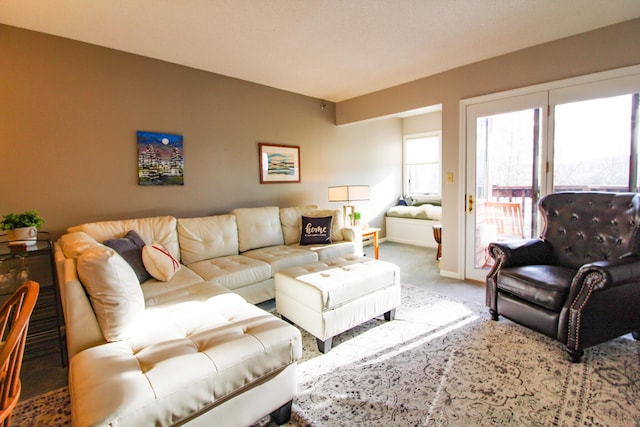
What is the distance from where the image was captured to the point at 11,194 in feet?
8.67

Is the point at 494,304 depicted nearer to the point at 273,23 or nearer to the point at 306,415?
the point at 306,415

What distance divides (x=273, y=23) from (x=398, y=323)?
2.78m

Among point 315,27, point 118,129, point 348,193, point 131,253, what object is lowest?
point 131,253

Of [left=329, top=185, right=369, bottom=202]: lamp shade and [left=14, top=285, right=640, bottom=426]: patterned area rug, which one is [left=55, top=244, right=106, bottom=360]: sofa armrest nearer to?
[left=14, top=285, right=640, bottom=426]: patterned area rug

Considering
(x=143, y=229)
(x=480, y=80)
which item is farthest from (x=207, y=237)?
(x=480, y=80)

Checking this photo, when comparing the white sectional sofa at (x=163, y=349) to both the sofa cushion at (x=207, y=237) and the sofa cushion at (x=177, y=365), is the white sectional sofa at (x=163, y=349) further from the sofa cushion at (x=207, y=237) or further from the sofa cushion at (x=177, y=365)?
the sofa cushion at (x=207, y=237)

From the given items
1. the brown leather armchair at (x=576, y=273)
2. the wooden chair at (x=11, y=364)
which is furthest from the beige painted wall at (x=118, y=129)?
the brown leather armchair at (x=576, y=273)

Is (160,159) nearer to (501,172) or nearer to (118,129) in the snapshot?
(118,129)

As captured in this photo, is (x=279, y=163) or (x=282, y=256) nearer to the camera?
(x=282, y=256)

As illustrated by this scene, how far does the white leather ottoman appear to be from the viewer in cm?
230

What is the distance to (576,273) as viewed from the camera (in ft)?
7.42

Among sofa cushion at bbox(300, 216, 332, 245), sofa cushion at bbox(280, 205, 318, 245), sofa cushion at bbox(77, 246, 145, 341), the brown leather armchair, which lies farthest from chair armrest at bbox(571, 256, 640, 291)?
sofa cushion at bbox(280, 205, 318, 245)

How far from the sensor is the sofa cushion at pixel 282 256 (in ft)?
10.5

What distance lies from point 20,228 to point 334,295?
2.39 metres
